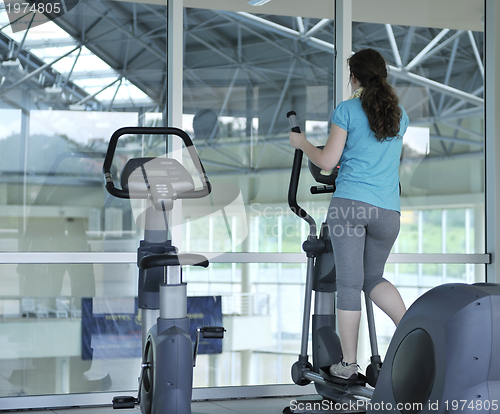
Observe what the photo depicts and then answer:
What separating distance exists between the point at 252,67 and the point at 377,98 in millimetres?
1555

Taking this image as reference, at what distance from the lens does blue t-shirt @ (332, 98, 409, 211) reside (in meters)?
2.49

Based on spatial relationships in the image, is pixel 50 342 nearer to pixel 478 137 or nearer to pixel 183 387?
pixel 183 387

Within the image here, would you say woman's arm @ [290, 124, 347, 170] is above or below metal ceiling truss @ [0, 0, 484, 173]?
below

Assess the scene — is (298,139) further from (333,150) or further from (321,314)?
(321,314)

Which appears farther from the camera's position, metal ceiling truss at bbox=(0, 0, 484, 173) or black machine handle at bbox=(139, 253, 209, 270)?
metal ceiling truss at bbox=(0, 0, 484, 173)

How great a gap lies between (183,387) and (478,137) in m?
2.81

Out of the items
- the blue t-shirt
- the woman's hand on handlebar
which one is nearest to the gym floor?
the blue t-shirt

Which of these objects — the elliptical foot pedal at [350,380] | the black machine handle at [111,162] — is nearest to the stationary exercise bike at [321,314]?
the elliptical foot pedal at [350,380]

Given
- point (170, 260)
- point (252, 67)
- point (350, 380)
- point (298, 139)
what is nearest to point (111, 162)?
point (170, 260)

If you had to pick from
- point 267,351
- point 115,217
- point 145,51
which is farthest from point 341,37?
point 267,351

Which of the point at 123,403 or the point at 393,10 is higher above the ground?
the point at 393,10

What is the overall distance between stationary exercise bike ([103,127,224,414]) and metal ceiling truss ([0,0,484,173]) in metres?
1.12

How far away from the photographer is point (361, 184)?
2500 millimetres

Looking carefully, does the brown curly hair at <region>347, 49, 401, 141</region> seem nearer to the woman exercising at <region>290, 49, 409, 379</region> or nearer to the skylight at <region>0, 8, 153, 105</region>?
the woman exercising at <region>290, 49, 409, 379</region>
